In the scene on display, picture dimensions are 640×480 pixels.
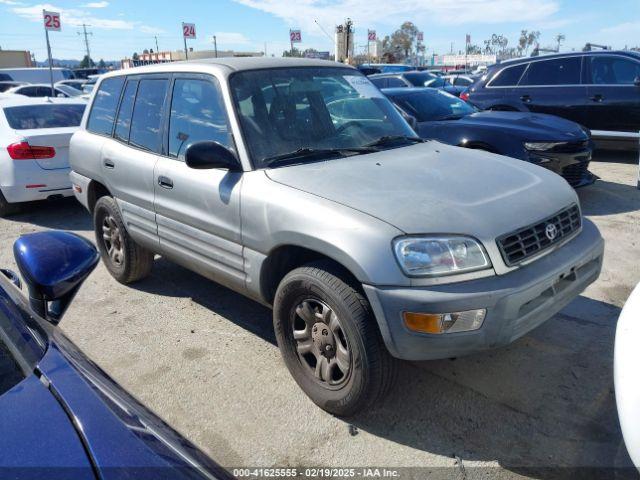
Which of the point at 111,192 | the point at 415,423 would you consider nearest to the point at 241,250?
the point at 415,423

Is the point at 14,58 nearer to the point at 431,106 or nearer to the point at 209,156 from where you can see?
the point at 431,106

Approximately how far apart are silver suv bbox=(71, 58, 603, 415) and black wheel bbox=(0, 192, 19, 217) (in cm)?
370

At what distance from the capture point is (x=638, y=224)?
5969 millimetres

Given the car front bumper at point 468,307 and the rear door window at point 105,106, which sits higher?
the rear door window at point 105,106

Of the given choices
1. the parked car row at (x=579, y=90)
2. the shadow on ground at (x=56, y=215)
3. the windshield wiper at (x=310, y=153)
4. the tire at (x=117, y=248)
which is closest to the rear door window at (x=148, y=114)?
the tire at (x=117, y=248)

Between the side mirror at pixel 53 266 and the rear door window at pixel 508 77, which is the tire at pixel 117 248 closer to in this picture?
the side mirror at pixel 53 266

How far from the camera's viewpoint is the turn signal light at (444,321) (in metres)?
2.45

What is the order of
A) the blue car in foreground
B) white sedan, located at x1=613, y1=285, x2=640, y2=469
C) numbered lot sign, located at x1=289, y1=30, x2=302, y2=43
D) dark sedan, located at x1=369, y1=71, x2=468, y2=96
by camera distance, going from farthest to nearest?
numbered lot sign, located at x1=289, y1=30, x2=302, y2=43 → dark sedan, located at x1=369, y1=71, x2=468, y2=96 → white sedan, located at x1=613, y1=285, x2=640, y2=469 → the blue car in foreground

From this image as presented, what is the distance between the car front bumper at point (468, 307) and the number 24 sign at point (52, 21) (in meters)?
15.3

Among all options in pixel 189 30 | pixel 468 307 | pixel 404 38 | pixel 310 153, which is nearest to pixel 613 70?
pixel 310 153

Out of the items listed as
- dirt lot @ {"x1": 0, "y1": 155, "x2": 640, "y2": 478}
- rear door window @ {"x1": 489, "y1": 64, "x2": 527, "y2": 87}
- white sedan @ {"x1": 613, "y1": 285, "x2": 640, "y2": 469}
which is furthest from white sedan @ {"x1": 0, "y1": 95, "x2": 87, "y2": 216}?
rear door window @ {"x1": 489, "y1": 64, "x2": 527, "y2": 87}

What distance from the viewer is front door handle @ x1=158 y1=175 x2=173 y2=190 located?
12.3 ft

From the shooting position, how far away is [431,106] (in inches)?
303

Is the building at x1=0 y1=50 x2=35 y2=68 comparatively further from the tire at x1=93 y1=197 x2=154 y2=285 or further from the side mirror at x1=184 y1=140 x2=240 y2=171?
the side mirror at x1=184 y1=140 x2=240 y2=171
